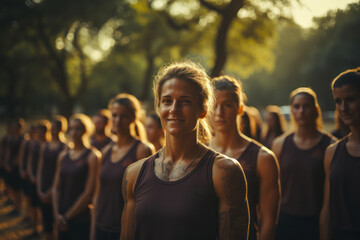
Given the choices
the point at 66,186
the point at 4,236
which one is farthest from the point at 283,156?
the point at 4,236

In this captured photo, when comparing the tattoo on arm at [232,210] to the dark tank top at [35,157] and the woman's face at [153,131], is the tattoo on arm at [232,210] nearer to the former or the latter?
the woman's face at [153,131]

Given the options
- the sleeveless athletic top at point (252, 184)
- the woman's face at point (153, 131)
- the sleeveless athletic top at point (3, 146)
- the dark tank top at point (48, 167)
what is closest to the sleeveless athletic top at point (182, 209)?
the sleeveless athletic top at point (252, 184)

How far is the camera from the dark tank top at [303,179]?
4320 millimetres

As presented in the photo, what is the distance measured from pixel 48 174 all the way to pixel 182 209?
5.04 m

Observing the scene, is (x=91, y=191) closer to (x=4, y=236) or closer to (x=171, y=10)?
(x=4, y=236)

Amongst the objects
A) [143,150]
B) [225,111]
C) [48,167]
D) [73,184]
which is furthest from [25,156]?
[225,111]

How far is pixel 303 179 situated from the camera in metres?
4.43

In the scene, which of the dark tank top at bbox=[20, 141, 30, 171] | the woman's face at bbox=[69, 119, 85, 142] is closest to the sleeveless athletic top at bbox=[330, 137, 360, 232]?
the woman's face at bbox=[69, 119, 85, 142]

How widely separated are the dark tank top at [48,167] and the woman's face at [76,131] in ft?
4.43

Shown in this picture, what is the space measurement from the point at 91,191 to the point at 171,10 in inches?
603

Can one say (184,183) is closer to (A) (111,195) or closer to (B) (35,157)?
(A) (111,195)

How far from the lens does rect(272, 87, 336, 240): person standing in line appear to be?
4.30 metres

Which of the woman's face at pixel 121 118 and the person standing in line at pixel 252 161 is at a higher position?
the woman's face at pixel 121 118

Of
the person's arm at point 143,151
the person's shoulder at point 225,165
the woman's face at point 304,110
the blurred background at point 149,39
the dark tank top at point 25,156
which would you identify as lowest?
the person's shoulder at point 225,165
